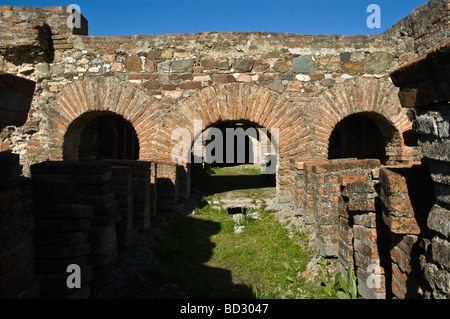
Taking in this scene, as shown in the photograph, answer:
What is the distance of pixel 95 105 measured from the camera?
6129mm

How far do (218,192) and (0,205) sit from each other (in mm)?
5892

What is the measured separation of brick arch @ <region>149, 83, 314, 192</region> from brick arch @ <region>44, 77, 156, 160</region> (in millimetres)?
415

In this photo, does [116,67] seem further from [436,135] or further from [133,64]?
[436,135]

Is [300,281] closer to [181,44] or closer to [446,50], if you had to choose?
[446,50]

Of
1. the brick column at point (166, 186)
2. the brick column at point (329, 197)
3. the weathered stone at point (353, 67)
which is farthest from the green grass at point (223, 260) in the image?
the weathered stone at point (353, 67)

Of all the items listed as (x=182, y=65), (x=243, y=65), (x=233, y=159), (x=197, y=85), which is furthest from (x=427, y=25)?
(x=233, y=159)

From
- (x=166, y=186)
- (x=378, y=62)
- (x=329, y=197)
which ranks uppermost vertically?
(x=378, y=62)

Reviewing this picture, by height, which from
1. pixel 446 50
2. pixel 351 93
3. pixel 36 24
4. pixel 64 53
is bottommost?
pixel 446 50

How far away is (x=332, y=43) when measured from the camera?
6242mm

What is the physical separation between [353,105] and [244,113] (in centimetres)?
196

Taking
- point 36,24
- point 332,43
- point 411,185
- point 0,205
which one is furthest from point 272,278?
point 36,24

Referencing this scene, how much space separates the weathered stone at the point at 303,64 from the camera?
6.16 metres

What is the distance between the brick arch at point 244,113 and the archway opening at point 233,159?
0.45m
